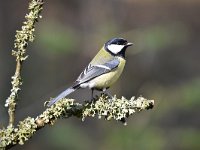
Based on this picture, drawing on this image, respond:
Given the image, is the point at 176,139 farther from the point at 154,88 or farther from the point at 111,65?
the point at 111,65

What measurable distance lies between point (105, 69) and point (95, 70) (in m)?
0.06

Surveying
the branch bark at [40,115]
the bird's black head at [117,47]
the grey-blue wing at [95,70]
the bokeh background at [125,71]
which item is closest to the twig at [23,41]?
the branch bark at [40,115]

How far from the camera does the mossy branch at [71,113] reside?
152 cm

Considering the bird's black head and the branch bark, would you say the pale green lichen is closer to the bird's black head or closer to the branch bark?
the branch bark

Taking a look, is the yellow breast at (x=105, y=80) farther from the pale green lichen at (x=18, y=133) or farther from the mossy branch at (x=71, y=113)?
the pale green lichen at (x=18, y=133)

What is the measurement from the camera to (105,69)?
2555mm

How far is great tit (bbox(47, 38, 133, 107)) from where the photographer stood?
244 centimetres

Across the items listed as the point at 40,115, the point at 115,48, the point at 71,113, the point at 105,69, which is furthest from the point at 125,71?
the point at 40,115

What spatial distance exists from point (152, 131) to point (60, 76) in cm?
318

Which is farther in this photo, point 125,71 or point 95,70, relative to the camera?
point 125,71

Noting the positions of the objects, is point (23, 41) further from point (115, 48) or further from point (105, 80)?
point (115, 48)

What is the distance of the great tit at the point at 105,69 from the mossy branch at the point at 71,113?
568mm

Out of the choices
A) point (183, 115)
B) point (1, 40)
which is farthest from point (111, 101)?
point (183, 115)

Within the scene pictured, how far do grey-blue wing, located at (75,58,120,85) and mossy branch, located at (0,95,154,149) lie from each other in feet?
2.06
